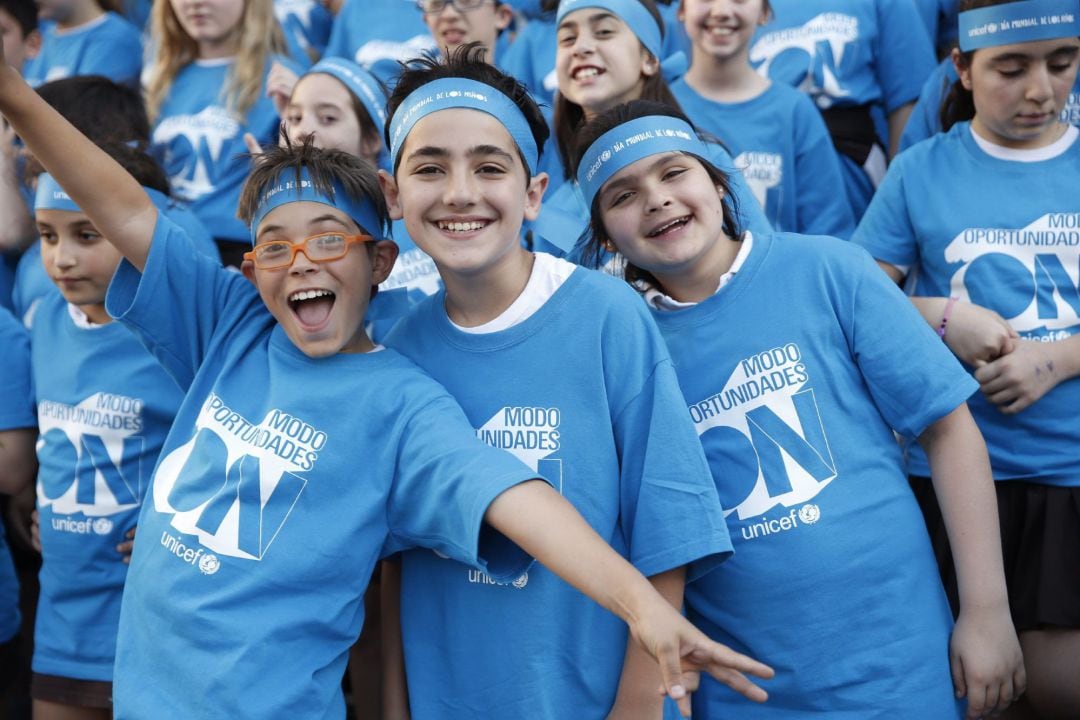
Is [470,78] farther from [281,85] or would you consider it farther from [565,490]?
[281,85]

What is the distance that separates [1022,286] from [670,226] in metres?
0.95

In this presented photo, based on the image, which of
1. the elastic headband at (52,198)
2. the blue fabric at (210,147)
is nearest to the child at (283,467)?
the elastic headband at (52,198)

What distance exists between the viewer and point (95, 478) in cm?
319

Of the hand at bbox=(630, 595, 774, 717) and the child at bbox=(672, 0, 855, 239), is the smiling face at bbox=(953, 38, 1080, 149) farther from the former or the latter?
the hand at bbox=(630, 595, 774, 717)

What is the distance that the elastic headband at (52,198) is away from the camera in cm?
310

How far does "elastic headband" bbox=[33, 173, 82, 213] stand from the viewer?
3.10m

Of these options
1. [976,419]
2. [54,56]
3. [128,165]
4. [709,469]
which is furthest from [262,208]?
[54,56]

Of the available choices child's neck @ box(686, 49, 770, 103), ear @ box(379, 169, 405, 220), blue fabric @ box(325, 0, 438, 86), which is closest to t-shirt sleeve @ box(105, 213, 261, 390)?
ear @ box(379, 169, 405, 220)

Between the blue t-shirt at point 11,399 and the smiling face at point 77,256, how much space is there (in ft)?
1.45

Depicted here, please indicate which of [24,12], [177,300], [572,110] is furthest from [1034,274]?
[24,12]

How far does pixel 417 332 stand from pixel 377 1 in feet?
8.95

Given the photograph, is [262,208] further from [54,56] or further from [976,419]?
[54,56]

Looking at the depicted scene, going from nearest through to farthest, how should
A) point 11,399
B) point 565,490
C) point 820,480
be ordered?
point 565,490 → point 820,480 → point 11,399

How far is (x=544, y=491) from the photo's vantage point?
2166mm
